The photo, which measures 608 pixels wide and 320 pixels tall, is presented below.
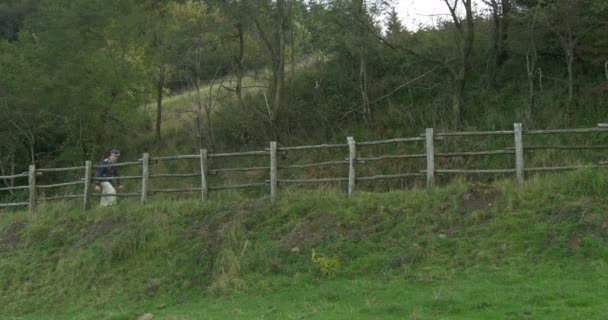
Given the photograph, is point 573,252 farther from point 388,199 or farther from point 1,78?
point 1,78

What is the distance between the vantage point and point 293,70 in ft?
75.9

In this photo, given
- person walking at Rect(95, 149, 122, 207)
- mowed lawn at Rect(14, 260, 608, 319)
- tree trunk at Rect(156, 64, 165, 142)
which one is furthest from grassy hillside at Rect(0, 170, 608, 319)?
tree trunk at Rect(156, 64, 165, 142)

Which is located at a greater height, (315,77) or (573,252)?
(315,77)

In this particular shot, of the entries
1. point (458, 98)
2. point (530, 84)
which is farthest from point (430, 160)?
point (458, 98)

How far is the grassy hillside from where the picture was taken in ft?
28.3

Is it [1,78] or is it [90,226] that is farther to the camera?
[1,78]

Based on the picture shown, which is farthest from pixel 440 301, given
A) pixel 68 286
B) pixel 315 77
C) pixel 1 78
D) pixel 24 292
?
pixel 1 78

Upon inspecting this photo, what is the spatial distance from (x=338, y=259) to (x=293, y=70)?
1352cm

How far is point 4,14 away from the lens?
4381 centimetres

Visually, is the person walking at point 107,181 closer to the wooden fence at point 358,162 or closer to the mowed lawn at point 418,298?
the wooden fence at point 358,162

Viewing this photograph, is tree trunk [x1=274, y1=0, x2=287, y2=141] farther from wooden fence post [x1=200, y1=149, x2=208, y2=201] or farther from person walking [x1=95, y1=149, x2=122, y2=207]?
wooden fence post [x1=200, y1=149, x2=208, y2=201]

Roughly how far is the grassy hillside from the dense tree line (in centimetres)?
685

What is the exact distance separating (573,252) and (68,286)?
362 inches

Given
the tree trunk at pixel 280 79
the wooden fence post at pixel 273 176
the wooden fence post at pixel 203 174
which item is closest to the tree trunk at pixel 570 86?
the wooden fence post at pixel 273 176
